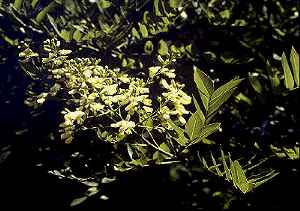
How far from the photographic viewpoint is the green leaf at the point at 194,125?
0.78 m

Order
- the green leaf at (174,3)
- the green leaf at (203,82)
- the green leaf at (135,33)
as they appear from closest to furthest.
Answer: the green leaf at (203,82) → the green leaf at (174,3) → the green leaf at (135,33)

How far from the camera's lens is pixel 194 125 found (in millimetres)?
805

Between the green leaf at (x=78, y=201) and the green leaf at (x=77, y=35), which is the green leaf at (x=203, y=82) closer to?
the green leaf at (x=77, y=35)

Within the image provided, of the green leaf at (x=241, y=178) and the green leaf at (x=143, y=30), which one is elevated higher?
the green leaf at (x=143, y=30)

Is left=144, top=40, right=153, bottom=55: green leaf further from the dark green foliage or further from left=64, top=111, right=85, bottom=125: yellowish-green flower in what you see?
left=64, top=111, right=85, bottom=125: yellowish-green flower

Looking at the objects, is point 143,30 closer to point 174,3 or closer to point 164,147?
point 174,3

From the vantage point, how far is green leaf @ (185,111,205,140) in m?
0.78

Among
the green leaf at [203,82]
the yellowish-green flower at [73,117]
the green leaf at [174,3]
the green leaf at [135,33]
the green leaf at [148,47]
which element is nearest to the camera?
the green leaf at [203,82]

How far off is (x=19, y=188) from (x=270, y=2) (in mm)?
1096

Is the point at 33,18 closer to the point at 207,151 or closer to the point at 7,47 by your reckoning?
the point at 7,47

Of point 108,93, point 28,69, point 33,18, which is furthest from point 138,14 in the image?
point 108,93

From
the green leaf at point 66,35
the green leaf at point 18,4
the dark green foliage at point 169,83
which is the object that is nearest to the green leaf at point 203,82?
the dark green foliage at point 169,83

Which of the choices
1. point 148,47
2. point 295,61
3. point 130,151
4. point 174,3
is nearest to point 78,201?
point 130,151

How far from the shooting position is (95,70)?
960 millimetres
